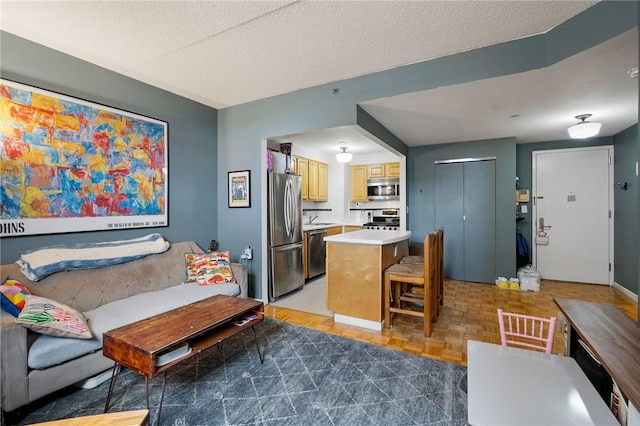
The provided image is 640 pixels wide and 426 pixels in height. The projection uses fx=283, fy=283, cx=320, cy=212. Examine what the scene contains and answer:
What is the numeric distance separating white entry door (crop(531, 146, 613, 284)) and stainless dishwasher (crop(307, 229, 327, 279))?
3550 millimetres

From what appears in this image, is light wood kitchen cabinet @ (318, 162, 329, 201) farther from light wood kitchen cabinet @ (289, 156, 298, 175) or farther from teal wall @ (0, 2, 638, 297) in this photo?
teal wall @ (0, 2, 638, 297)

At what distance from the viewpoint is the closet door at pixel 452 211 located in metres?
4.70

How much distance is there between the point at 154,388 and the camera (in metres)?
1.93

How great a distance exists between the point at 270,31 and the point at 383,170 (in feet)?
13.3

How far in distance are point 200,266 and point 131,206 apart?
0.93 meters

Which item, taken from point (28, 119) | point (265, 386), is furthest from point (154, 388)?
point (28, 119)

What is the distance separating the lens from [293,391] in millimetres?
1892

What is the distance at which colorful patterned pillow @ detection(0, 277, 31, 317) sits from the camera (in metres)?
1.75

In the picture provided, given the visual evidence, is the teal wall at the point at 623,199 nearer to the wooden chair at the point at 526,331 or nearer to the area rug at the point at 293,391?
the wooden chair at the point at 526,331

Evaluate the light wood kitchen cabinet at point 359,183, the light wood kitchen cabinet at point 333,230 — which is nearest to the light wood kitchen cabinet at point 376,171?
the light wood kitchen cabinet at point 359,183

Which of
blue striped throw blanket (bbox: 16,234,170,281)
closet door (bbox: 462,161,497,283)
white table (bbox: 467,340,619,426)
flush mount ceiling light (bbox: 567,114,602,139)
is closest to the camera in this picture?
white table (bbox: 467,340,619,426)

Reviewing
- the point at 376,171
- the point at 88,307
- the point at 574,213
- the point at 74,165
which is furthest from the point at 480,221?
the point at 74,165

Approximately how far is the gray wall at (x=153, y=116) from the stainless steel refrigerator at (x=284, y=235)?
84 centimetres

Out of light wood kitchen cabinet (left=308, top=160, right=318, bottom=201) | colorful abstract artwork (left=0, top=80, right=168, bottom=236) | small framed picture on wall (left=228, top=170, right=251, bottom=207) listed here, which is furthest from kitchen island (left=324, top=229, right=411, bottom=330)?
light wood kitchen cabinet (left=308, top=160, right=318, bottom=201)
